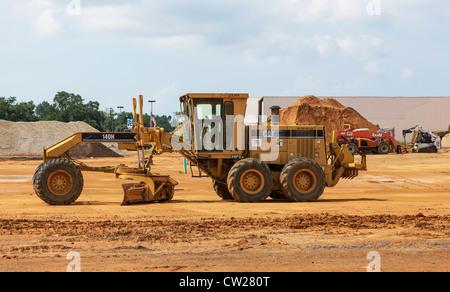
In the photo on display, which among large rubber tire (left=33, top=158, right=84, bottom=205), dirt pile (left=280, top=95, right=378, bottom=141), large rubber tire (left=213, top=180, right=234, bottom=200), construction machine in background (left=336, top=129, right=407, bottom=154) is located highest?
dirt pile (left=280, top=95, right=378, bottom=141)

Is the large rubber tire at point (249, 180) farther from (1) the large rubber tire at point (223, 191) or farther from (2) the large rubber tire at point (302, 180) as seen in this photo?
(1) the large rubber tire at point (223, 191)

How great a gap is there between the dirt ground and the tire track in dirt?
20mm

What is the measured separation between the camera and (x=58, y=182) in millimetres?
15586

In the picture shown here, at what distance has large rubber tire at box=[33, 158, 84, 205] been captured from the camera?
15.4 meters

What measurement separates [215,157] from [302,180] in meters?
2.57

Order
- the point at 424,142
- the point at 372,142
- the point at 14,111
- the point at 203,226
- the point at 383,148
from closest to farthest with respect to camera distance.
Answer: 1. the point at 203,226
2. the point at 372,142
3. the point at 383,148
4. the point at 424,142
5. the point at 14,111

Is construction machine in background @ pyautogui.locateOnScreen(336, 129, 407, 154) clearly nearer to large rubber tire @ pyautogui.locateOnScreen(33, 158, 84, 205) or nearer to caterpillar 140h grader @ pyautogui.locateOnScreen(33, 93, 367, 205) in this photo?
caterpillar 140h grader @ pyautogui.locateOnScreen(33, 93, 367, 205)

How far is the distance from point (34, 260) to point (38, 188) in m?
6.89

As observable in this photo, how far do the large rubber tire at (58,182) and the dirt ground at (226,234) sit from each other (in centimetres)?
33

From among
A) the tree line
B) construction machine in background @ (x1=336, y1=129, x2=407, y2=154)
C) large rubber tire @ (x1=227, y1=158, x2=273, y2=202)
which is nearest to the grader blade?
large rubber tire @ (x1=227, y1=158, x2=273, y2=202)

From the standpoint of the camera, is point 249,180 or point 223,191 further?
point 223,191

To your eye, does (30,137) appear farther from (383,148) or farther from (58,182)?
(58,182)

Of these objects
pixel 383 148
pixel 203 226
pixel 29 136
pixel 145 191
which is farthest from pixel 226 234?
pixel 29 136

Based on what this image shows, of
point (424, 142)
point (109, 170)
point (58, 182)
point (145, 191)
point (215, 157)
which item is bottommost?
point (145, 191)
